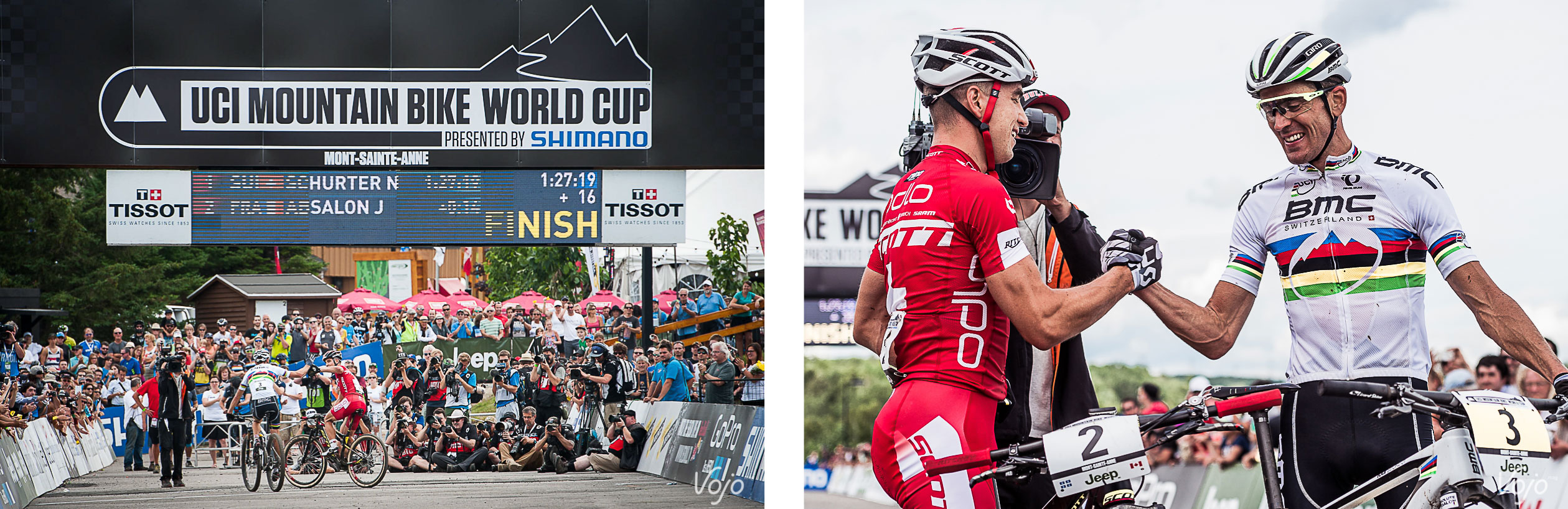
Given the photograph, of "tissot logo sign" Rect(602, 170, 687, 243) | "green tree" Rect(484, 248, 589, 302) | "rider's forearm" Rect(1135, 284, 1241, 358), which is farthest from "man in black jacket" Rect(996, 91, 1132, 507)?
"green tree" Rect(484, 248, 589, 302)

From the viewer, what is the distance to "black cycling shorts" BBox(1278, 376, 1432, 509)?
11.4 ft

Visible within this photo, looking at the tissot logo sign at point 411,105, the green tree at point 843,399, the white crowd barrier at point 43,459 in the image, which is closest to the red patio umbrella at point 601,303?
the white crowd barrier at point 43,459

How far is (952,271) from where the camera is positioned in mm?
2586

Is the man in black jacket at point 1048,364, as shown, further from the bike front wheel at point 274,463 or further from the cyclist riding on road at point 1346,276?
the bike front wheel at point 274,463

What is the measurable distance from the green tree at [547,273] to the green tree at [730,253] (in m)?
10.1

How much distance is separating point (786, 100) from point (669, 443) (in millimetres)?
6204

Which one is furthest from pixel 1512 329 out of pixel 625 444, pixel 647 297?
pixel 625 444

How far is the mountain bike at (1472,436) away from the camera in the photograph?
3.15 meters

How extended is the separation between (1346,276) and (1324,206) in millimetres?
222

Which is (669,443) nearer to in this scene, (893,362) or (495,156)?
(495,156)

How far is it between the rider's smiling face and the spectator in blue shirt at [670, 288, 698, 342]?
24.7ft

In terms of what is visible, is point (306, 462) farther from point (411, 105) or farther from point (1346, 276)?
point (1346, 276)

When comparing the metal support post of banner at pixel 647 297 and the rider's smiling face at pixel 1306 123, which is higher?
the rider's smiling face at pixel 1306 123

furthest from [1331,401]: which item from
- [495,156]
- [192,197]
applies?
[192,197]
